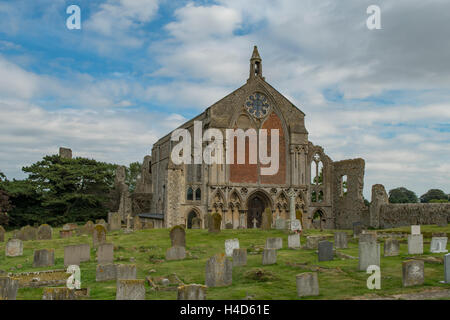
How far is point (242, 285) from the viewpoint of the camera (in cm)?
1286

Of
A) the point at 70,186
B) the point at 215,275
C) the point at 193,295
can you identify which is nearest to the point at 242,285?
the point at 215,275

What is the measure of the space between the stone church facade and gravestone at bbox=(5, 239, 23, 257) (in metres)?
16.0

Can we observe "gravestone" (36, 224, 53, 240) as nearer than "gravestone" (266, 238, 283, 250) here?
No

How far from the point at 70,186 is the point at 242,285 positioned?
40091mm

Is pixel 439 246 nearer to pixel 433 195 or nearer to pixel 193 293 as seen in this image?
pixel 193 293

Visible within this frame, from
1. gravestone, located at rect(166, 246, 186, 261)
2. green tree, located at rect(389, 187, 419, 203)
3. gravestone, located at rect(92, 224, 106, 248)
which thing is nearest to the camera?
gravestone, located at rect(166, 246, 186, 261)

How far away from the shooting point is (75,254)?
57.7 feet

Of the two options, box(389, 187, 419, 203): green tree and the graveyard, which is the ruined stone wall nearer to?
the graveyard

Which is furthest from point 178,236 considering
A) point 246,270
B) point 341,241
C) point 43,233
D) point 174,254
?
point 43,233

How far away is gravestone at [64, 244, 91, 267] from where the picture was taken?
1731 centimetres

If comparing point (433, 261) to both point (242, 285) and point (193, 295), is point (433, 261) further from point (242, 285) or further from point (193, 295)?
point (193, 295)

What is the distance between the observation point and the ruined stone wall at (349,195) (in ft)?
139

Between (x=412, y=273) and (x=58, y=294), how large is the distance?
8756 mm

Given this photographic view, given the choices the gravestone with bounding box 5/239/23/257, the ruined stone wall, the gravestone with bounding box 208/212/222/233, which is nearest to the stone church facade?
the ruined stone wall
